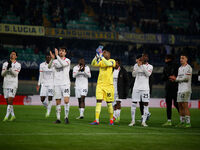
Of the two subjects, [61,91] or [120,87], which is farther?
[120,87]

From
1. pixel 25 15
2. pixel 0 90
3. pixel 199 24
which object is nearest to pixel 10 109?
Answer: pixel 0 90

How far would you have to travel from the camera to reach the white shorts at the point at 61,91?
40.1 feet

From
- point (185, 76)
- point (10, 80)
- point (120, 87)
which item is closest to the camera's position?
point (185, 76)

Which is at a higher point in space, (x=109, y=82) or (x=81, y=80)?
(x=81, y=80)

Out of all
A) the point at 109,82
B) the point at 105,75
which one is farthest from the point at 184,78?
the point at 105,75

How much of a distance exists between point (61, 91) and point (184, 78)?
403 centimetres

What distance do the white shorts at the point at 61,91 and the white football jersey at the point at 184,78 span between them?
363cm

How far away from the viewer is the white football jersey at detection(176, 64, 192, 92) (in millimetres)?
12086

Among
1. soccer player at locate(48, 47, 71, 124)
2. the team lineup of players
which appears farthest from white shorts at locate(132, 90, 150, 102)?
soccer player at locate(48, 47, 71, 124)

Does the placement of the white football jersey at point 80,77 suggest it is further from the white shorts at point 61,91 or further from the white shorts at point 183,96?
the white shorts at point 183,96

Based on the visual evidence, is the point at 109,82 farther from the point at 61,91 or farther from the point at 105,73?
the point at 61,91

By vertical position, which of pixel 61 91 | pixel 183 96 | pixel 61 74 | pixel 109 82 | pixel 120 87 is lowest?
pixel 183 96

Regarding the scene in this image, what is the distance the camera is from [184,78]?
476 inches

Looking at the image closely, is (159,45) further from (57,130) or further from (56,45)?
(57,130)
